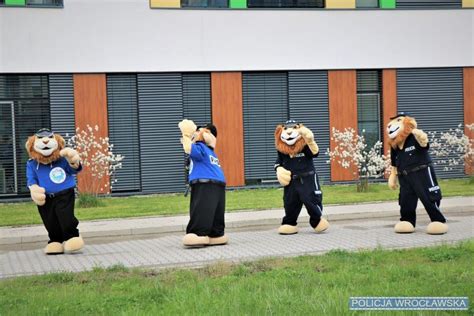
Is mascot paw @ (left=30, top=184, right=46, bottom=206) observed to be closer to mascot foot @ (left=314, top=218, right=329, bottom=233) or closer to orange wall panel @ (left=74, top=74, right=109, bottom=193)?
mascot foot @ (left=314, top=218, right=329, bottom=233)

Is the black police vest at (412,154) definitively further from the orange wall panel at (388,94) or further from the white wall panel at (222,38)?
the orange wall panel at (388,94)

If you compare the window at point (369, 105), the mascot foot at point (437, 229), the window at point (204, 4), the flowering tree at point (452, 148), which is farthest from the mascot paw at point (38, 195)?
the window at point (369, 105)

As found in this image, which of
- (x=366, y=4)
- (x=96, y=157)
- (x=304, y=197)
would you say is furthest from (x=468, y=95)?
(x=304, y=197)

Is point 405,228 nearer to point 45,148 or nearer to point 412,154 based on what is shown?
point 412,154

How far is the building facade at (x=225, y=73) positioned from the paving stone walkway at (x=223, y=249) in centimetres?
1020

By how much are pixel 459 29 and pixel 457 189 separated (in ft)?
24.3

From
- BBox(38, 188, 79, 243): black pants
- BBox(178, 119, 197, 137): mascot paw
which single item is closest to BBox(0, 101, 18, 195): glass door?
BBox(38, 188, 79, 243): black pants

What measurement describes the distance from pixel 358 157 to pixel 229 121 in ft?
16.2

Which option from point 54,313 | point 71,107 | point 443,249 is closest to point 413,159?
point 443,249

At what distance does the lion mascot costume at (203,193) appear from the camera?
1173 cm

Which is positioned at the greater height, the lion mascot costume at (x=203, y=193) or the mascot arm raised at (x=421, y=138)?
the mascot arm raised at (x=421, y=138)

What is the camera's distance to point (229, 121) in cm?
2427

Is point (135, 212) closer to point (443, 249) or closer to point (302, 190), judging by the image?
point (302, 190)

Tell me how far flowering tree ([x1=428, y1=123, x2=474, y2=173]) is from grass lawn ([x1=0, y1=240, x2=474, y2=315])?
14.7 m
